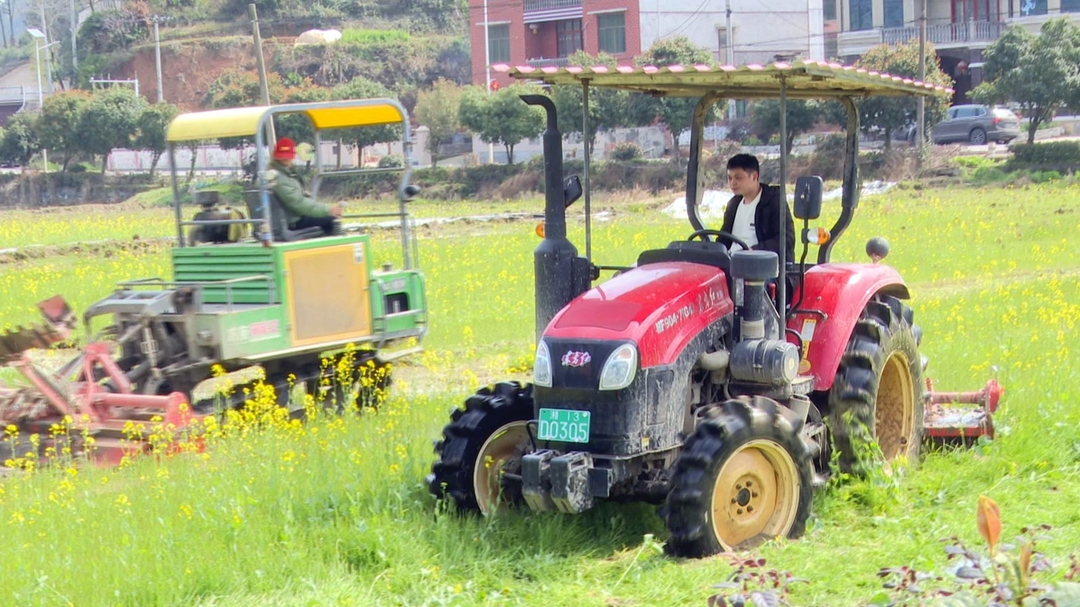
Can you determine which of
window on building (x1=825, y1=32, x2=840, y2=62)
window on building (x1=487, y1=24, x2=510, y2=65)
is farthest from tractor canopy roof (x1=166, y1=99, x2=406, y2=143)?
window on building (x1=487, y1=24, x2=510, y2=65)

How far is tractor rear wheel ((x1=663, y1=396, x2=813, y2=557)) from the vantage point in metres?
6.32

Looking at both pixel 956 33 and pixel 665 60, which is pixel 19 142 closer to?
pixel 665 60

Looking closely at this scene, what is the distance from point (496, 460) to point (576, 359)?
3.11 feet

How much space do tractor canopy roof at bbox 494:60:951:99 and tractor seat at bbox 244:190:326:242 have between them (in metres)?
4.41

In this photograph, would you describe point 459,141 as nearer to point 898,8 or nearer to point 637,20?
point 637,20

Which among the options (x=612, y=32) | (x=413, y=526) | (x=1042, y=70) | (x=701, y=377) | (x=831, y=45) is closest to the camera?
(x=413, y=526)

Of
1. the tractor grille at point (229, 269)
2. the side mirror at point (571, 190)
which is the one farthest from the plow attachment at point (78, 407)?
the side mirror at point (571, 190)

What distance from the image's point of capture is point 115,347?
431 inches

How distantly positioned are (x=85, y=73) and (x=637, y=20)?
128 feet

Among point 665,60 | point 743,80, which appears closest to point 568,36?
point 665,60

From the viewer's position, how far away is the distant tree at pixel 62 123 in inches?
2370

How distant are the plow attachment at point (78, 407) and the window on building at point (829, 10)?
65800mm

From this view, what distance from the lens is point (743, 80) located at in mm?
7250

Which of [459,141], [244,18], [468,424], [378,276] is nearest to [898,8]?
[459,141]
